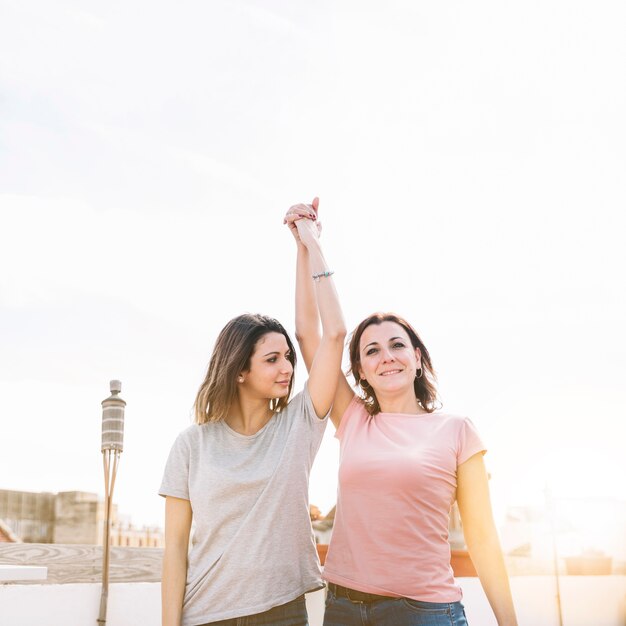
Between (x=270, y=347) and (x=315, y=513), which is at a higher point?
(x=270, y=347)

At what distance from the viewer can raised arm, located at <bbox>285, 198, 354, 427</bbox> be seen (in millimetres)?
2072

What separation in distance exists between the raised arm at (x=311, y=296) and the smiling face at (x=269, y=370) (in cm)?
8

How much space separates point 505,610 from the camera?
1806 mm

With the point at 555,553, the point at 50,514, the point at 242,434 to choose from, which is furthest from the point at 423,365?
the point at 50,514

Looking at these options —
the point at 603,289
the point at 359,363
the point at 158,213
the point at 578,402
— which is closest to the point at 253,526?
the point at 359,363

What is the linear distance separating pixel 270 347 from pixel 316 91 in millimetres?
3764

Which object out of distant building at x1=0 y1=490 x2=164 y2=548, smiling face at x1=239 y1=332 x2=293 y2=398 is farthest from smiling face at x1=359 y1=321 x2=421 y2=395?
distant building at x1=0 y1=490 x2=164 y2=548

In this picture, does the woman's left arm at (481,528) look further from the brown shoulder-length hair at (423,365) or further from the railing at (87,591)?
the railing at (87,591)

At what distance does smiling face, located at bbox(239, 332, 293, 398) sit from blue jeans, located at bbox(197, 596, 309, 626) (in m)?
0.55

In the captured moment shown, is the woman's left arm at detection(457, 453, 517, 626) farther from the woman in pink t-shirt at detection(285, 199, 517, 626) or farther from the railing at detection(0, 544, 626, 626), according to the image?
the railing at detection(0, 544, 626, 626)

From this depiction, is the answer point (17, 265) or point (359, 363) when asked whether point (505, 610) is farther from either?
point (17, 265)

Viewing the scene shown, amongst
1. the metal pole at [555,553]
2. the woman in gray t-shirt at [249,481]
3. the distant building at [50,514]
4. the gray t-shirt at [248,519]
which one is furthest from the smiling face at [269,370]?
the distant building at [50,514]

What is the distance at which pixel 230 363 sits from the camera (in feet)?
6.54

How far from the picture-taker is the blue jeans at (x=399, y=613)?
5.56 feet
